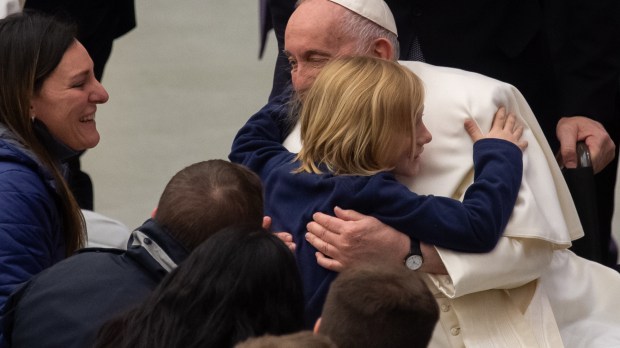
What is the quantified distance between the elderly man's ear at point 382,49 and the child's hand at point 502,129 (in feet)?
1.07

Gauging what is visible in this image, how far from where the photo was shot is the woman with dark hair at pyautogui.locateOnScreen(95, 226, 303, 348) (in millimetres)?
2396

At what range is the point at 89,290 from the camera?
2748mm

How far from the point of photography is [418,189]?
322cm

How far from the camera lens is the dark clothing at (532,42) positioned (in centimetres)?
416

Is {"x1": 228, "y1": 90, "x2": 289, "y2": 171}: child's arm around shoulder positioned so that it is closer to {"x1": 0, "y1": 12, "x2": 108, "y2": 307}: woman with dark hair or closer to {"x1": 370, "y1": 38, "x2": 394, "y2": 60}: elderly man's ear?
{"x1": 370, "y1": 38, "x2": 394, "y2": 60}: elderly man's ear

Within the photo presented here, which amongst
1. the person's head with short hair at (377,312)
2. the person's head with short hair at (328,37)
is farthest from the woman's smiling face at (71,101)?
the person's head with short hair at (377,312)

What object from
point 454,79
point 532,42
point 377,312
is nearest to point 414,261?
point 454,79

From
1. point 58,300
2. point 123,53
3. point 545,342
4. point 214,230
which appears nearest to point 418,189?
point 545,342

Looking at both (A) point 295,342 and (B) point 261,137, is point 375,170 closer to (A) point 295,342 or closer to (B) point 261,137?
(B) point 261,137

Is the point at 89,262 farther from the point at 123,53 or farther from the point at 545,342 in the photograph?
the point at 123,53

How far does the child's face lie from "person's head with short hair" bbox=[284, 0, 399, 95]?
40 cm

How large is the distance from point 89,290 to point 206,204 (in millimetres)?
279

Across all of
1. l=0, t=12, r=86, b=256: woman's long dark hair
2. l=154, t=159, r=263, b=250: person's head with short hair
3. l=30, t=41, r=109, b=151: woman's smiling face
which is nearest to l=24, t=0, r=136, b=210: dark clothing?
l=30, t=41, r=109, b=151: woman's smiling face

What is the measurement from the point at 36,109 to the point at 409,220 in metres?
1.03
